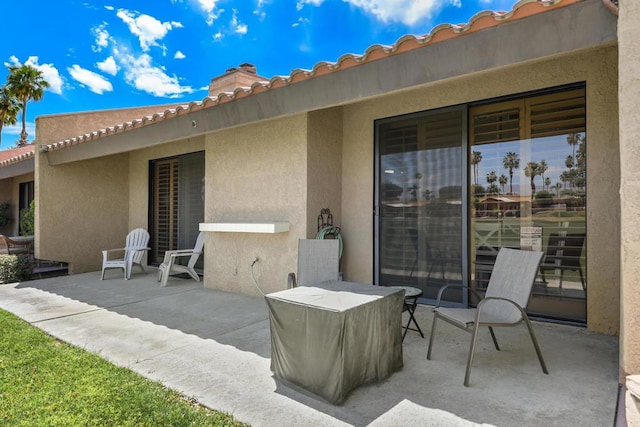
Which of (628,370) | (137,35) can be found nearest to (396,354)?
(628,370)

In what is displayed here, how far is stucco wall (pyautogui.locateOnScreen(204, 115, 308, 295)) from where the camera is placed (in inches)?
245

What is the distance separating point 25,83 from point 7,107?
206 cm

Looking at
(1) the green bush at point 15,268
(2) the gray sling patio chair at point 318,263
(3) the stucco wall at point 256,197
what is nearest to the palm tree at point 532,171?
(2) the gray sling patio chair at point 318,263

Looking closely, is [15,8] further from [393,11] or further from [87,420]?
[87,420]

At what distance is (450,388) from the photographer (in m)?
3.15

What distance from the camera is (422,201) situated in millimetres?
5914

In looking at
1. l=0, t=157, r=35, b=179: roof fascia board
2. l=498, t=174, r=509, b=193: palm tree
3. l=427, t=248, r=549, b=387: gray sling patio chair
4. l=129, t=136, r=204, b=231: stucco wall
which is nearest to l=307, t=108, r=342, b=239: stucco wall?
l=498, t=174, r=509, b=193: palm tree

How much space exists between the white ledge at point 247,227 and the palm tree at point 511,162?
3389 mm

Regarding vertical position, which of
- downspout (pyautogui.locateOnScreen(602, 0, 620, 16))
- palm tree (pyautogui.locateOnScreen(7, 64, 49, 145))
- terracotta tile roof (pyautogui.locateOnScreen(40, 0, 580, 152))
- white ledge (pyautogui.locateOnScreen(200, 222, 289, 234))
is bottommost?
white ledge (pyautogui.locateOnScreen(200, 222, 289, 234))

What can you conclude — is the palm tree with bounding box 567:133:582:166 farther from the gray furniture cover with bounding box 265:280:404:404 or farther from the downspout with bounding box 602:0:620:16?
the gray furniture cover with bounding box 265:280:404:404

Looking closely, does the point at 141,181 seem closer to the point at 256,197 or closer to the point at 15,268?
the point at 15,268

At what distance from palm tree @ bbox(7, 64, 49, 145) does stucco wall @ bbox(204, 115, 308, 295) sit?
74.5ft

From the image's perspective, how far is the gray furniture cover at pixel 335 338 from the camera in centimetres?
289

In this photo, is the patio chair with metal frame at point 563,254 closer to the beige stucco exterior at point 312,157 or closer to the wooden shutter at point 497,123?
the beige stucco exterior at point 312,157
